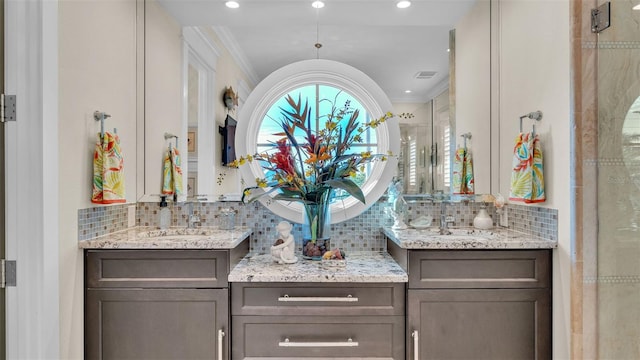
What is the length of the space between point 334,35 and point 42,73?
4.87 feet

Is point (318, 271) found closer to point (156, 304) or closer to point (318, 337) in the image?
point (318, 337)

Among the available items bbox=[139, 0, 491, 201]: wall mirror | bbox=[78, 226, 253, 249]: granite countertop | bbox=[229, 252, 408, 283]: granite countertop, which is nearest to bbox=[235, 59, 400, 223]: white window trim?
bbox=[139, 0, 491, 201]: wall mirror

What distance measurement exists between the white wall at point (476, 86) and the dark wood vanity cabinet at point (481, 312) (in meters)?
0.70

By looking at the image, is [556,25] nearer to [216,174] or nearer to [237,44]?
[237,44]

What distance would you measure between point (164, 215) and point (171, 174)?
0.25 metres

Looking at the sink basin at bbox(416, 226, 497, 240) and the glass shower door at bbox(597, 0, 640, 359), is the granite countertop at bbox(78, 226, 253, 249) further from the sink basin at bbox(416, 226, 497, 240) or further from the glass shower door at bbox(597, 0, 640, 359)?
the glass shower door at bbox(597, 0, 640, 359)

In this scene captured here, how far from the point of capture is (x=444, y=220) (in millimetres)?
2240

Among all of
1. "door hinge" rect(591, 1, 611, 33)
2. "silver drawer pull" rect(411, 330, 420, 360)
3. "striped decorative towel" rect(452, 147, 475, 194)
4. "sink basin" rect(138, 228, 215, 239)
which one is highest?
"door hinge" rect(591, 1, 611, 33)

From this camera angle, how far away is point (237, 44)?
2285mm

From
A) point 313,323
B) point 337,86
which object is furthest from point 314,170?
point 313,323

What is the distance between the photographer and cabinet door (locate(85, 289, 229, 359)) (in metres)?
1.72

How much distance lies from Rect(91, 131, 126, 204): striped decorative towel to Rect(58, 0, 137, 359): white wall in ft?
0.12

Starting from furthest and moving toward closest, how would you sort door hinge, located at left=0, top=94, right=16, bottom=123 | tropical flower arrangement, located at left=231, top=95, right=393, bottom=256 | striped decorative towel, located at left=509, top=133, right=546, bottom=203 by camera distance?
tropical flower arrangement, located at left=231, top=95, right=393, bottom=256
striped decorative towel, located at left=509, top=133, right=546, bottom=203
door hinge, located at left=0, top=94, right=16, bottom=123

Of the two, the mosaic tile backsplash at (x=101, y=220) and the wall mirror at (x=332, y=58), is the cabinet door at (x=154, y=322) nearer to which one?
the mosaic tile backsplash at (x=101, y=220)
